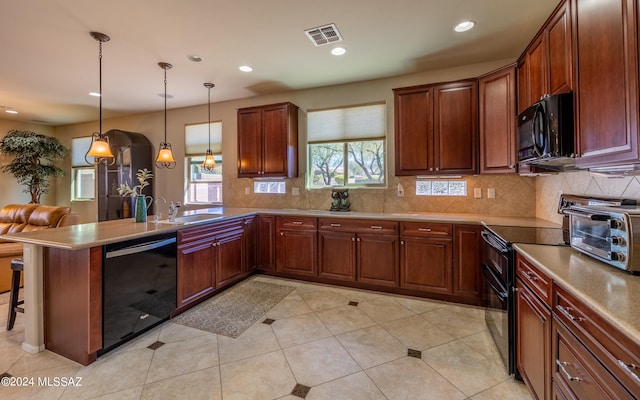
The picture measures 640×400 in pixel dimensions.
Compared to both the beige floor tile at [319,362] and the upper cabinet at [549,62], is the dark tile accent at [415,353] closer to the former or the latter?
the beige floor tile at [319,362]

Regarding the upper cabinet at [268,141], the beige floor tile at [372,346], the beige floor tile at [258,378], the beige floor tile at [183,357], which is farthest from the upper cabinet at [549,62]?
the beige floor tile at [183,357]

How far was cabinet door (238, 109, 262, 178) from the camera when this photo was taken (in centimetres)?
427

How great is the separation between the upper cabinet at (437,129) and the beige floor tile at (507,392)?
2.08m

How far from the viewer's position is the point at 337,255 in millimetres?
3578

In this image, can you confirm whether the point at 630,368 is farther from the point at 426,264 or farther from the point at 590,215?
the point at 426,264

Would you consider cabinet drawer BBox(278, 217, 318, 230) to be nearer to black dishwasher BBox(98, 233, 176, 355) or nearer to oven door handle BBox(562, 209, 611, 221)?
black dishwasher BBox(98, 233, 176, 355)

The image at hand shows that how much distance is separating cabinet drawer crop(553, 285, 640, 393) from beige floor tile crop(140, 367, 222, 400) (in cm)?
190

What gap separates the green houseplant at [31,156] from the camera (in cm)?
550

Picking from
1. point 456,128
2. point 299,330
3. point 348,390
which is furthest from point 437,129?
point 348,390

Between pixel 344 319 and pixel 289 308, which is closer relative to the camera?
pixel 344 319

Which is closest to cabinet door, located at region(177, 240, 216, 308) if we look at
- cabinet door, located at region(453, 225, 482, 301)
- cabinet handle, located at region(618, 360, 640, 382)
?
cabinet door, located at region(453, 225, 482, 301)

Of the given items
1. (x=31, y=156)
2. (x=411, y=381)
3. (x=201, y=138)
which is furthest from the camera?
(x=31, y=156)

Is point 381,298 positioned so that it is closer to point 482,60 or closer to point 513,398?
point 513,398

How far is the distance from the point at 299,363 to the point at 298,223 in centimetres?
192
